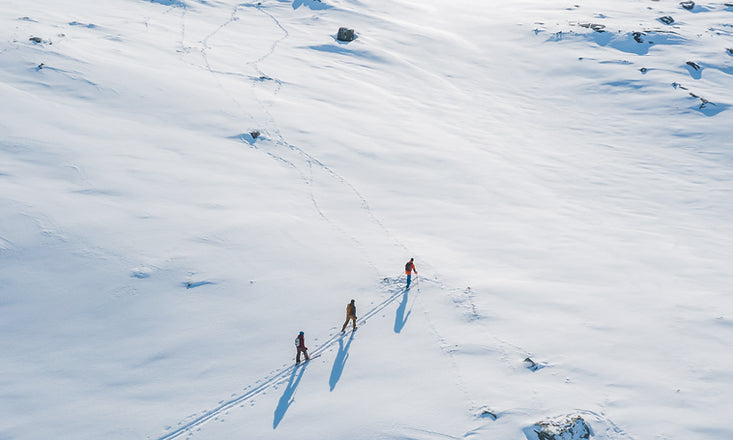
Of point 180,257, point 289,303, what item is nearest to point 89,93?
point 180,257

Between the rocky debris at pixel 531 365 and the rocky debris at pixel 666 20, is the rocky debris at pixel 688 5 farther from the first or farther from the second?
the rocky debris at pixel 531 365

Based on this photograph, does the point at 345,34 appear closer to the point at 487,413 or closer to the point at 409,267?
the point at 409,267

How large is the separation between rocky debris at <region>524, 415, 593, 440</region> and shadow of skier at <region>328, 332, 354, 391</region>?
5.08 meters

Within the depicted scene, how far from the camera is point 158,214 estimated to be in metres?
17.2

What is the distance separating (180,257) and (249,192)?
5.15 metres

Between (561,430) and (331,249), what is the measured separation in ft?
32.9

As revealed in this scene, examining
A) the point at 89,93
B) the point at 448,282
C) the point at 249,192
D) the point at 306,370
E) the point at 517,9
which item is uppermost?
the point at 517,9

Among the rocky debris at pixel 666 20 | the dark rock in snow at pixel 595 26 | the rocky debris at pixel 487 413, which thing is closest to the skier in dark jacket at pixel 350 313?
the rocky debris at pixel 487 413

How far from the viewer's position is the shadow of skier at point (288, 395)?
11.3 m

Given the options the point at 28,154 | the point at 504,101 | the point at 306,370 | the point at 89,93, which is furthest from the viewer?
the point at 504,101

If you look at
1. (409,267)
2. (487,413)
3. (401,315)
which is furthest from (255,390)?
(409,267)

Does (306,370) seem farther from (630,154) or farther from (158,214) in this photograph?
(630,154)

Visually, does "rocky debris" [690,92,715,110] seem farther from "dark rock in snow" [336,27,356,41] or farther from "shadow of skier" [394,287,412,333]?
"shadow of skier" [394,287,412,333]

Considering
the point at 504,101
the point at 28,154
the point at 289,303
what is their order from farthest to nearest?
1. the point at 504,101
2. the point at 28,154
3. the point at 289,303
